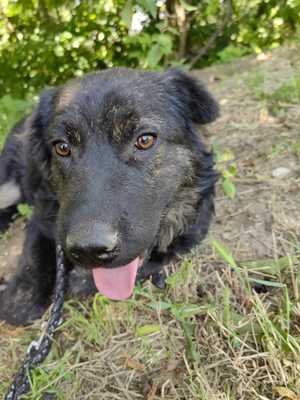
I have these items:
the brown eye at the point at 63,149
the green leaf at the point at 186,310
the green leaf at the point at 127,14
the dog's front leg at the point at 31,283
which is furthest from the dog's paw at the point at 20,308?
the green leaf at the point at 127,14

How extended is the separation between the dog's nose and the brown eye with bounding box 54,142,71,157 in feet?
2.08

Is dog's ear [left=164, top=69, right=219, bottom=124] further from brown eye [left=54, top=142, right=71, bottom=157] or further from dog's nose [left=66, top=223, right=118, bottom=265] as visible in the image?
dog's nose [left=66, top=223, right=118, bottom=265]

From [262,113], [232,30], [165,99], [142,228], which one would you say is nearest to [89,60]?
[232,30]

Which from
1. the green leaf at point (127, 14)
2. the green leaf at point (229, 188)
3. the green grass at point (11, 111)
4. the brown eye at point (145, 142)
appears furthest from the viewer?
the green grass at point (11, 111)

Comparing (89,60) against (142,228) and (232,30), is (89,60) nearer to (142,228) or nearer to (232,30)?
(232,30)

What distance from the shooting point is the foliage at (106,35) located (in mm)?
7195

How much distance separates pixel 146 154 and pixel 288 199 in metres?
1.09

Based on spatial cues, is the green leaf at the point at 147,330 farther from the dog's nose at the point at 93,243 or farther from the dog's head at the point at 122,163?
the dog's nose at the point at 93,243

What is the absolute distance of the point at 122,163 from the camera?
248 centimetres

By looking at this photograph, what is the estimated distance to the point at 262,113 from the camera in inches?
172

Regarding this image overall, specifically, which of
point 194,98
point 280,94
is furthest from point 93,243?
point 280,94

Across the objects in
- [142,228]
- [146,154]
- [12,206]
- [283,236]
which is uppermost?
[146,154]

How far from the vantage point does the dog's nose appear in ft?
6.75

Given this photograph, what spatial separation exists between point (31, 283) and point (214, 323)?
1311 millimetres
